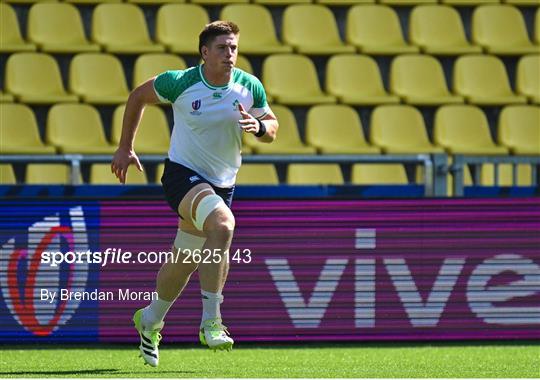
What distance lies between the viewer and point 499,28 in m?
12.5

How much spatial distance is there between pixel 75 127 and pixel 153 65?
102cm

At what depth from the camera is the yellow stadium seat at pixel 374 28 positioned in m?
12.1

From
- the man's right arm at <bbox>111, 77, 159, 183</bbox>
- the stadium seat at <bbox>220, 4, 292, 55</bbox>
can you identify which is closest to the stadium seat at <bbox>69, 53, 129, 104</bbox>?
the stadium seat at <bbox>220, 4, 292, 55</bbox>

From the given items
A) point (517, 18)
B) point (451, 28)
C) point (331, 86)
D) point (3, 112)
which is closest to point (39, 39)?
point (3, 112)

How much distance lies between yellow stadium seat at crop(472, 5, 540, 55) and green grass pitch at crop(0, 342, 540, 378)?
16.4ft

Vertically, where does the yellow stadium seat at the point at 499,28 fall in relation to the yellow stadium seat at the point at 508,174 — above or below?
above

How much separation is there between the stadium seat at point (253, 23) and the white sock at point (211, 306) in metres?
5.67

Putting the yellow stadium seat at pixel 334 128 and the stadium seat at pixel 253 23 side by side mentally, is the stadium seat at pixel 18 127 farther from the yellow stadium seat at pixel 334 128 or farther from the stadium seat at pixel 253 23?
the yellow stadium seat at pixel 334 128

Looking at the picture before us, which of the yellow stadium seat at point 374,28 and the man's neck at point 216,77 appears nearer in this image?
the man's neck at point 216,77

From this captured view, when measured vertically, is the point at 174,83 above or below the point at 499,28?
above

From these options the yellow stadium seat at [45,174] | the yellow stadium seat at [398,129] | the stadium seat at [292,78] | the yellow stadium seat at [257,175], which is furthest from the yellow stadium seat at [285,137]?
the yellow stadium seat at [45,174]

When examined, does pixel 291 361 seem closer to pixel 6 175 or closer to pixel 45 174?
pixel 6 175

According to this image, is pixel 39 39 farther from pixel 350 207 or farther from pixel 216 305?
pixel 216 305

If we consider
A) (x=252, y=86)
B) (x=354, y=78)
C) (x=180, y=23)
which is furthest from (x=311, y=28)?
(x=252, y=86)
